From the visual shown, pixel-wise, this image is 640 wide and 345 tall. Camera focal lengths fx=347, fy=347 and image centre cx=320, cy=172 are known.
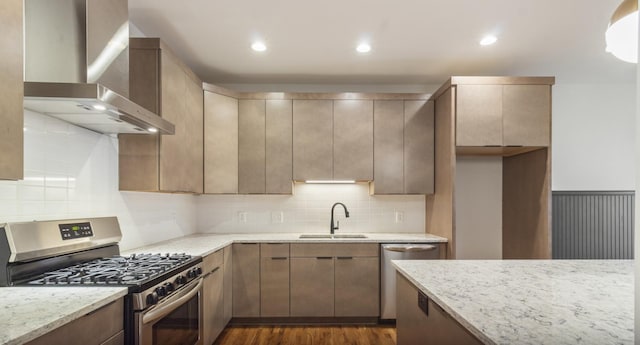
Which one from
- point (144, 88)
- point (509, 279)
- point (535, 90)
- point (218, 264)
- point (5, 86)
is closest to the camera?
point (5, 86)

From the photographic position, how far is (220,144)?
3455 millimetres

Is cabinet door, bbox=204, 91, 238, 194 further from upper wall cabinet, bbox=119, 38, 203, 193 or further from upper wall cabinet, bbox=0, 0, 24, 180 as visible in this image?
upper wall cabinet, bbox=0, 0, 24, 180

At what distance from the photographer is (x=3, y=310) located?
118cm

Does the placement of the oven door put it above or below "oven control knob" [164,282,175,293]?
A: below

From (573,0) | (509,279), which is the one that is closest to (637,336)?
(509,279)

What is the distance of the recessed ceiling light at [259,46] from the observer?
2908 mm

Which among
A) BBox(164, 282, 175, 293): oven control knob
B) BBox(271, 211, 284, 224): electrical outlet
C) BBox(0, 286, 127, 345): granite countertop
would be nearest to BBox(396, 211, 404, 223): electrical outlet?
BBox(271, 211, 284, 224): electrical outlet

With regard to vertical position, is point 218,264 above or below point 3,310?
below

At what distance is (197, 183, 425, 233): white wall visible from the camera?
3.93 metres

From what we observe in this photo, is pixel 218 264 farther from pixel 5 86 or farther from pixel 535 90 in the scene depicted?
pixel 535 90

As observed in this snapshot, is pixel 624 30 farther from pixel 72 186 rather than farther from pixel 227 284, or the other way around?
pixel 227 284

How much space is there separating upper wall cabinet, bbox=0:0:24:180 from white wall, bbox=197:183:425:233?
2.74 m

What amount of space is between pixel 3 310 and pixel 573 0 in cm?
333

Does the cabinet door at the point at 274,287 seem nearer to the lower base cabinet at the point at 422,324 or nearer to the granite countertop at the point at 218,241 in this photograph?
the granite countertop at the point at 218,241
